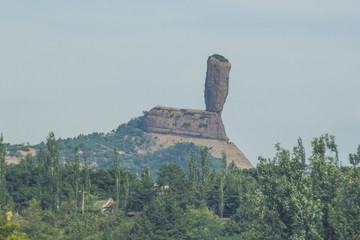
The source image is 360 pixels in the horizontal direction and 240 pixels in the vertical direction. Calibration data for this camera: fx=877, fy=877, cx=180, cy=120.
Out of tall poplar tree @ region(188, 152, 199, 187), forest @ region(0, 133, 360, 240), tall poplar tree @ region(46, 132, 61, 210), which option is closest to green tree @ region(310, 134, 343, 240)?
forest @ region(0, 133, 360, 240)

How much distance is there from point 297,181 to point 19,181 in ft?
221

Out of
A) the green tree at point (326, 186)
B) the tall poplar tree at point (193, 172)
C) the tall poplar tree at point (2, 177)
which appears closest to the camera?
the green tree at point (326, 186)

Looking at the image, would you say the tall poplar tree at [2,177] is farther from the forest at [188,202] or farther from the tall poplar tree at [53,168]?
the tall poplar tree at [53,168]

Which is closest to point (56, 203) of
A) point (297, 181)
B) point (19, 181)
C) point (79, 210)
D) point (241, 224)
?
point (79, 210)

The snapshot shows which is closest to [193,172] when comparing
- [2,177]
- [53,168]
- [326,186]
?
[53,168]

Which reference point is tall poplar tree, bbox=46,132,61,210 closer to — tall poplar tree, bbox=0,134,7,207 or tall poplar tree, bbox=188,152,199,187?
tall poplar tree, bbox=0,134,7,207

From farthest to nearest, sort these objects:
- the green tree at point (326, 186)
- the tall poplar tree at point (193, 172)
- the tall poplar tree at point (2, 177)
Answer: the tall poplar tree at point (193, 172) → the tall poplar tree at point (2, 177) → the green tree at point (326, 186)

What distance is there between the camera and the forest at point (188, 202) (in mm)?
56594

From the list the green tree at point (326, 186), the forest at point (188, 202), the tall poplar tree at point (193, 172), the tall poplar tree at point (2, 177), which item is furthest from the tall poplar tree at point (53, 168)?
the green tree at point (326, 186)

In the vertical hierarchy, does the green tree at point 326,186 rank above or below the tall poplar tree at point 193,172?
below

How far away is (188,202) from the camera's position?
117 meters

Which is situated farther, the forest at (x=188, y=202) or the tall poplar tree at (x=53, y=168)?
the tall poplar tree at (x=53, y=168)

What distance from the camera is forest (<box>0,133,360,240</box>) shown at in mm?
56594

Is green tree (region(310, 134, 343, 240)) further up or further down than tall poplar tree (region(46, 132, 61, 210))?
further down
